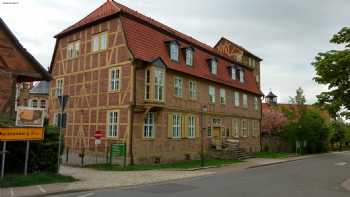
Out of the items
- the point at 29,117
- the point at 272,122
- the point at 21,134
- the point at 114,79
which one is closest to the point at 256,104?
the point at 272,122

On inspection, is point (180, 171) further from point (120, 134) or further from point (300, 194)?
point (300, 194)

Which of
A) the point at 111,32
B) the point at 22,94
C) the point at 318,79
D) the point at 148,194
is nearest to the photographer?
the point at 148,194

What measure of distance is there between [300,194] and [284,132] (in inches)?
1470

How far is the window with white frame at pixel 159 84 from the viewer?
78.4 feet

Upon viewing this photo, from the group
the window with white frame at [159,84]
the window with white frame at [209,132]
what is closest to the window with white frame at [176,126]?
the window with white frame at [159,84]

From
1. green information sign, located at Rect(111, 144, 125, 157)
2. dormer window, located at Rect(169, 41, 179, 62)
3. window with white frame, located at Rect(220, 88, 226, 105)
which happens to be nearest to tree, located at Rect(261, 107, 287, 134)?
window with white frame, located at Rect(220, 88, 226, 105)

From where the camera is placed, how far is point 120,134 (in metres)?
23.2

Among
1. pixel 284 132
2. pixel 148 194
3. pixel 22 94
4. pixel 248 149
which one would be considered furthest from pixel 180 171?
pixel 22 94

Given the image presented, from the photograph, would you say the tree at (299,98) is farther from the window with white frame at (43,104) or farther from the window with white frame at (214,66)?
the window with white frame at (43,104)

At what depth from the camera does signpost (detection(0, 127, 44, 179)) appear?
42.0 feet

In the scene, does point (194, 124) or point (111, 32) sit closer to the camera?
point (111, 32)

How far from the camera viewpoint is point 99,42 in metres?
26.0

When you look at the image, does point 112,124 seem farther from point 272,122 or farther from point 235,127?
point 272,122

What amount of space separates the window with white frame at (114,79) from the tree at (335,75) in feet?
44.5
